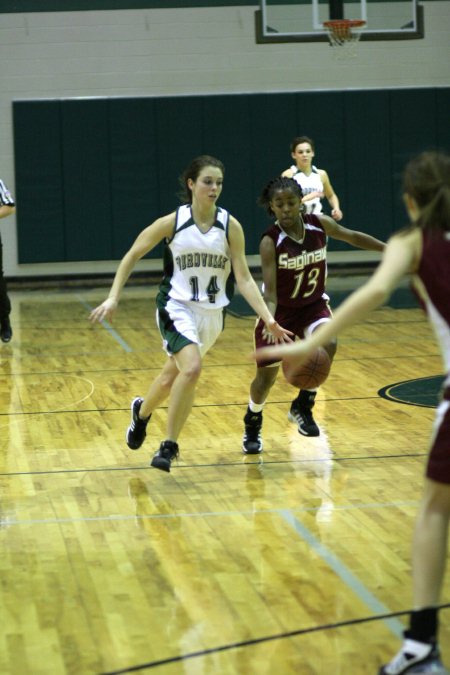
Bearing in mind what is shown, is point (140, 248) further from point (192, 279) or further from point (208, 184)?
point (208, 184)

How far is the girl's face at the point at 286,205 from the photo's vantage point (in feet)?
20.6

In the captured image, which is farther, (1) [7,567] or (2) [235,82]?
(2) [235,82]

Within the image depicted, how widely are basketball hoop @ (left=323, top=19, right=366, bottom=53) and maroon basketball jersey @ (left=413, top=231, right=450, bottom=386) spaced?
10.7 metres

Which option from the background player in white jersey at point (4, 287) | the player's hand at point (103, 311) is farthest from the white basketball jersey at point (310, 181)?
the player's hand at point (103, 311)

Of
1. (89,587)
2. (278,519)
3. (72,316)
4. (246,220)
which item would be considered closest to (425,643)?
(89,587)

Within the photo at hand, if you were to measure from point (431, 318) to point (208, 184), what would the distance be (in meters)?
2.71

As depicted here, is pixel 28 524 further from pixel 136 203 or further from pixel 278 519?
pixel 136 203

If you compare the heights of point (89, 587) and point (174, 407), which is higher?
point (174, 407)

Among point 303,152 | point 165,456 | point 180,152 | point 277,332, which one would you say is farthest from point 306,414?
point 180,152

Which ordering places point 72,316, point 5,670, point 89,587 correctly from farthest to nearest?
point 72,316 < point 89,587 < point 5,670

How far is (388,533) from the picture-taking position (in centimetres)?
503

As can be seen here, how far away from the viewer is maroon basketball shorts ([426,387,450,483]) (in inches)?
130

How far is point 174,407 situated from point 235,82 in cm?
1158

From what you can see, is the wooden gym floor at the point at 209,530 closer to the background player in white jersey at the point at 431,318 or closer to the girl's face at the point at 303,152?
the background player in white jersey at the point at 431,318
